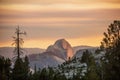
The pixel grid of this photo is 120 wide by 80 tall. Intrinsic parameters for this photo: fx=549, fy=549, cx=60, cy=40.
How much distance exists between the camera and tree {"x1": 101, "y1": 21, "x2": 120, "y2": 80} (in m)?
106

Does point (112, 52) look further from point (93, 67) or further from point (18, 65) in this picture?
point (18, 65)

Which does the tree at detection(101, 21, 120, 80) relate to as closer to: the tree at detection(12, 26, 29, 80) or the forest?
the forest

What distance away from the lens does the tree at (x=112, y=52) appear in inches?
4154

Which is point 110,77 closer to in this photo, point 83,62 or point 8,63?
point 8,63

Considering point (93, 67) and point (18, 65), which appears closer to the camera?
point (18, 65)

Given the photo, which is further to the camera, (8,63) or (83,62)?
(83,62)

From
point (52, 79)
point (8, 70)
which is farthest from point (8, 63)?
Answer: point (52, 79)

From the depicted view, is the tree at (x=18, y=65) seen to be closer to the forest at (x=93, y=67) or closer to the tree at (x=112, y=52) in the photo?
the forest at (x=93, y=67)

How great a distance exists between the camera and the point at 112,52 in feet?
372

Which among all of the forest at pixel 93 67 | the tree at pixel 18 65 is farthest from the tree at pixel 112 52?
the tree at pixel 18 65

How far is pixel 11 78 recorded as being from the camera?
100 m

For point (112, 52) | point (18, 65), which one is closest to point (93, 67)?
point (112, 52)

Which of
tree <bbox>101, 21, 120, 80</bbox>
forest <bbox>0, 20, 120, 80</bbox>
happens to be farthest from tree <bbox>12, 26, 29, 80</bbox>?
tree <bbox>101, 21, 120, 80</bbox>

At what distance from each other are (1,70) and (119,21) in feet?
93.8
